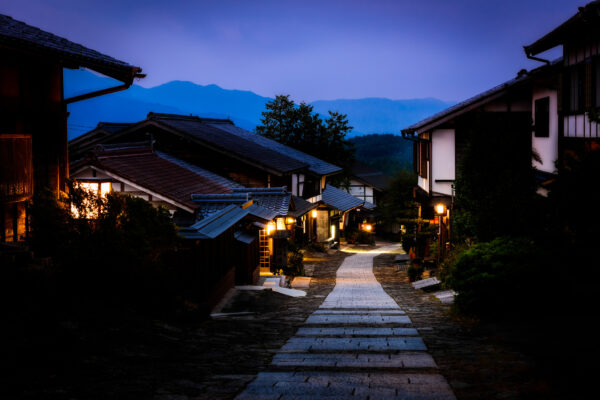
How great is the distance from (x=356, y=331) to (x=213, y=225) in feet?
15.4

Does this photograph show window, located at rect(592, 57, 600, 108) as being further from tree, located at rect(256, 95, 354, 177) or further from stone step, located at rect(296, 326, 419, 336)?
tree, located at rect(256, 95, 354, 177)

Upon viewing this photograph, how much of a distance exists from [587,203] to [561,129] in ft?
32.8

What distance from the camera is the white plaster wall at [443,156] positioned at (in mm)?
25109

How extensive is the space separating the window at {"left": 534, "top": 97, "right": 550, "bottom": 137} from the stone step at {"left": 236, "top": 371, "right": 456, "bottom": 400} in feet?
52.9

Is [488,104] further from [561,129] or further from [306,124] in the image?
[306,124]

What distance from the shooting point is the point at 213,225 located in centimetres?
1378

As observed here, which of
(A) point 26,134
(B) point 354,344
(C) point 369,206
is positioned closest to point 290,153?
(C) point 369,206

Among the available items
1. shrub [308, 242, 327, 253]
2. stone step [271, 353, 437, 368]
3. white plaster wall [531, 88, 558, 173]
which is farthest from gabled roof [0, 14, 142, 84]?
shrub [308, 242, 327, 253]

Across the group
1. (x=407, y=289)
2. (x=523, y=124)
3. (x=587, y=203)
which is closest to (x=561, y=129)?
(x=523, y=124)

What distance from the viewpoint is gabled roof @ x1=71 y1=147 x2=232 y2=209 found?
1916 cm

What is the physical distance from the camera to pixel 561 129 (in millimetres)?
18469

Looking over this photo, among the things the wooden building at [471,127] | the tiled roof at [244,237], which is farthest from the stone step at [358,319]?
the wooden building at [471,127]

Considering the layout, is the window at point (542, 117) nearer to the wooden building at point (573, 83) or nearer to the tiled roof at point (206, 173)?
the wooden building at point (573, 83)

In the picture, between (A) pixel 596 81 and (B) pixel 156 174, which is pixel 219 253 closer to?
(B) pixel 156 174
